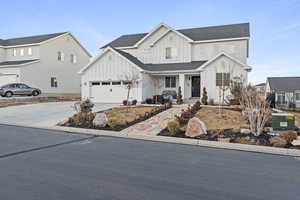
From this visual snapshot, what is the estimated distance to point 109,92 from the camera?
1948cm

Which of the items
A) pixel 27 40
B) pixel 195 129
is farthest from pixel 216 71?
pixel 27 40

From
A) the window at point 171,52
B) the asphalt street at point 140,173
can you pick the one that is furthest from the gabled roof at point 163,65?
the asphalt street at point 140,173

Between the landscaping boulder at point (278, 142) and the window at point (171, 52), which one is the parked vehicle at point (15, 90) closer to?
the window at point (171, 52)

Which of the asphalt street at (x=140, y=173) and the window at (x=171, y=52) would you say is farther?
the window at (x=171, y=52)

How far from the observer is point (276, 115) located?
7625 mm

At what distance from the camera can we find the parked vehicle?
22344 mm

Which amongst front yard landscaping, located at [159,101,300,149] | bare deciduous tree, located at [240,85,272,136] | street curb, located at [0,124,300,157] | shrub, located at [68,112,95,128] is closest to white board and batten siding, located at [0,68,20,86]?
shrub, located at [68,112,95,128]

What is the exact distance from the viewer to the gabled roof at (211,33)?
19527mm

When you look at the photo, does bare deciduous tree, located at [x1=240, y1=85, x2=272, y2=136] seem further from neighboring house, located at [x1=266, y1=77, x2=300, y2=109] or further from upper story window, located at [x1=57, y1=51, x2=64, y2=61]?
upper story window, located at [x1=57, y1=51, x2=64, y2=61]

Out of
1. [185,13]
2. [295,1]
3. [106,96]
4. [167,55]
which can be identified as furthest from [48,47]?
[295,1]

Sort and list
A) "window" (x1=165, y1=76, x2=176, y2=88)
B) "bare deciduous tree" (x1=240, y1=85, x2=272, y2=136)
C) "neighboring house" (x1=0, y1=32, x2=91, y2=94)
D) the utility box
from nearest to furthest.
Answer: "bare deciduous tree" (x1=240, y1=85, x2=272, y2=136)
the utility box
"window" (x1=165, y1=76, x2=176, y2=88)
"neighboring house" (x1=0, y1=32, x2=91, y2=94)

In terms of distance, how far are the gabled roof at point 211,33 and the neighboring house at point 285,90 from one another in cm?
662

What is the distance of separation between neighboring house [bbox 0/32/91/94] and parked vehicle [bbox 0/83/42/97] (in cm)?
143

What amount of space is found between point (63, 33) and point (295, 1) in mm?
27134
